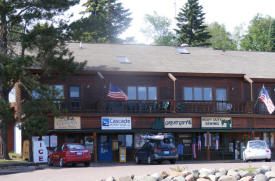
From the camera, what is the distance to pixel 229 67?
41.5m

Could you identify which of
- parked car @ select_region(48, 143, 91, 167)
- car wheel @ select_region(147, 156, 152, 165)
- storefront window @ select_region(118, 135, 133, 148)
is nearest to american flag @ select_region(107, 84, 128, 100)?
car wheel @ select_region(147, 156, 152, 165)

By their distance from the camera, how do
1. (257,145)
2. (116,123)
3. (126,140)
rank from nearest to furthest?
(257,145), (116,123), (126,140)

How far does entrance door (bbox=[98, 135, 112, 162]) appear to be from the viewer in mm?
37553

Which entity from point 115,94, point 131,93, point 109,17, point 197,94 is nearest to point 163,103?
point 131,93

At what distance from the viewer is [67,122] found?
33719 millimetres

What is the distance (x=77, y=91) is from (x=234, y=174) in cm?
2013

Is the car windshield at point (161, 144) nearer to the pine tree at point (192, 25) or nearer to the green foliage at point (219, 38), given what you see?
the pine tree at point (192, 25)

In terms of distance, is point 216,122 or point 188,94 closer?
point 216,122

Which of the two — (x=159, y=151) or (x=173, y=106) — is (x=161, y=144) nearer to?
(x=159, y=151)

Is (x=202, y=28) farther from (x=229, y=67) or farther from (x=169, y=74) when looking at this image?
(x=169, y=74)

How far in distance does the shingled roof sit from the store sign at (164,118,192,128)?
4053mm

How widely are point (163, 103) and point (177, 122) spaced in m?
1.74

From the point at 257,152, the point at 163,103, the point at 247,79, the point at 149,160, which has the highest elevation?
the point at 247,79

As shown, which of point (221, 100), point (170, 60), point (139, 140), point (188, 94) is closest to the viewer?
point (139, 140)
